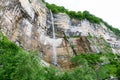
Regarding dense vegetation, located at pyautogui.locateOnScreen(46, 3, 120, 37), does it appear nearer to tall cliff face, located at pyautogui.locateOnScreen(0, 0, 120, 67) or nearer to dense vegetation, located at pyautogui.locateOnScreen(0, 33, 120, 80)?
tall cliff face, located at pyautogui.locateOnScreen(0, 0, 120, 67)

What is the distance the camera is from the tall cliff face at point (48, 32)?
54656 mm

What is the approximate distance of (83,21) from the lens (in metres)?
75.5

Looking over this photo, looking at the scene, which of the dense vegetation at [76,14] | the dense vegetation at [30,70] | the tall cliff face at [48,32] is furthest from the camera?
the dense vegetation at [76,14]

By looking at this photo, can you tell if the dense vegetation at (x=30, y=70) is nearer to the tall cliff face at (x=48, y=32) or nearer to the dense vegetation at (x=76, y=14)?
the tall cliff face at (x=48, y=32)

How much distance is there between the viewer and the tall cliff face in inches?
2152

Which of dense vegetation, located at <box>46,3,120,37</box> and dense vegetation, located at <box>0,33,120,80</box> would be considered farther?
dense vegetation, located at <box>46,3,120,37</box>

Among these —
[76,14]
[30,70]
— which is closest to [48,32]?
[76,14]

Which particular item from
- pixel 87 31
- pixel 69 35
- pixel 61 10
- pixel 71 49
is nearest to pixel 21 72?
pixel 71 49

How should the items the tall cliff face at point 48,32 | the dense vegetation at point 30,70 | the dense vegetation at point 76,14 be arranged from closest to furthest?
the dense vegetation at point 30,70 → the tall cliff face at point 48,32 → the dense vegetation at point 76,14

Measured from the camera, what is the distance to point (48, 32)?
65562 mm

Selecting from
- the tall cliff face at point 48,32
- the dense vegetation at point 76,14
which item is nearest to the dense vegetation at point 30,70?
the tall cliff face at point 48,32

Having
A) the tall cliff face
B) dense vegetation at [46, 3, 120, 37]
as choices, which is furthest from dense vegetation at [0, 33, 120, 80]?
dense vegetation at [46, 3, 120, 37]

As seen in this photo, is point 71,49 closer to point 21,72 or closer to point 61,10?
point 61,10

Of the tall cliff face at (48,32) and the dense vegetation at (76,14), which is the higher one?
the dense vegetation at (76,14)
